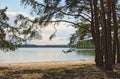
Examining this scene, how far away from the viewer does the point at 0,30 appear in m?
25.7

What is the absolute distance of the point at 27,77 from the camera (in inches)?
650

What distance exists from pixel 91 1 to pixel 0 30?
680 centimetres

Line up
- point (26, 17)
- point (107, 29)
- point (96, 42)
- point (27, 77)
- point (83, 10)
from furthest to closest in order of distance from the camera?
point (83, 10), point (26, 17), point (96, 42), point (107, 29), point (27, 77)

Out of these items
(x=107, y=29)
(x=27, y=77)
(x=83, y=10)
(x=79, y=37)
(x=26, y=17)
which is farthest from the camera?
(x=79, y=37)

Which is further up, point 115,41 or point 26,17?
point 26,17

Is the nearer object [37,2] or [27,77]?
[27,77]

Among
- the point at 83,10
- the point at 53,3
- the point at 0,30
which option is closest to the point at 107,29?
the point at 53,3

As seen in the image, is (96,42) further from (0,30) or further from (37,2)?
(0,30)

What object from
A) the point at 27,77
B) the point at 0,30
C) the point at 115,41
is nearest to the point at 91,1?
the point at 115,41

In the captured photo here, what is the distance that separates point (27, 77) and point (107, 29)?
5933 millimetres

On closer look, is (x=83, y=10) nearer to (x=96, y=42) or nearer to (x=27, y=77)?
(x=96, y=42)

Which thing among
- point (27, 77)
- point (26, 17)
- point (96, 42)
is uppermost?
point (26, 17)

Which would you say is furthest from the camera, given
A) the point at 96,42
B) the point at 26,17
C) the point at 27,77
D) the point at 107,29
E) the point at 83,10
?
the point at 83,10

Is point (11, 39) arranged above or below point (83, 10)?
below
